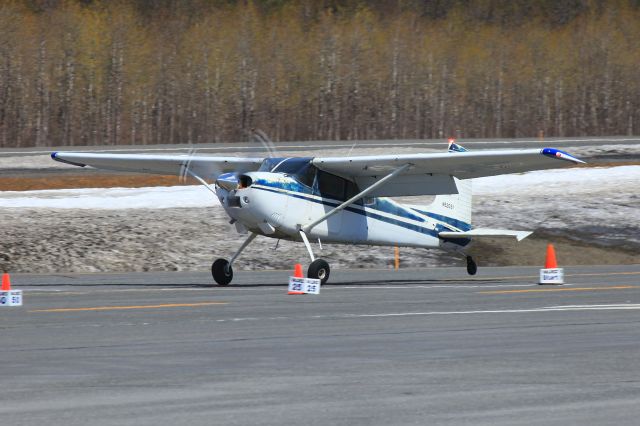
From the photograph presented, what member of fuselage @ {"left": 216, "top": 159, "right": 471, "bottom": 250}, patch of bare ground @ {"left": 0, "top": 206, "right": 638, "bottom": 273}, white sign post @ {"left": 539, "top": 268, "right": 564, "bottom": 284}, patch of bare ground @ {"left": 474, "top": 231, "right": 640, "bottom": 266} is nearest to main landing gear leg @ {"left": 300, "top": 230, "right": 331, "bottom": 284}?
fuselage @ {"left": 216, "top": 159, "right": 471, "bottom": 250}

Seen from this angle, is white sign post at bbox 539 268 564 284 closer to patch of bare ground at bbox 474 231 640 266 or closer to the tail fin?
the tail fin

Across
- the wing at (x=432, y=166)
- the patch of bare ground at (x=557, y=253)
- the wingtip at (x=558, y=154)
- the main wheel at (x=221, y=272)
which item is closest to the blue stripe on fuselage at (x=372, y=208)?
the wing at (x=432, y=166)

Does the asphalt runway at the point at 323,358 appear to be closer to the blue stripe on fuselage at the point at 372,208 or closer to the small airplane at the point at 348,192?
the small airplane at the point at 348,192

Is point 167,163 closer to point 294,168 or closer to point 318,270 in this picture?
point 294,168

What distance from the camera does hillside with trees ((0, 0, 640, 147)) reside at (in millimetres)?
70750

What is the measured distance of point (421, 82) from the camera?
75250 millimetres

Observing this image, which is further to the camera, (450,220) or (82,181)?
(82,181)

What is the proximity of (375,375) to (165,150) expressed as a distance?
136 feet

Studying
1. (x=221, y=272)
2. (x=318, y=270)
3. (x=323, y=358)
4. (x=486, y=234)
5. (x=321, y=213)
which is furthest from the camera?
(x=486, y=234)

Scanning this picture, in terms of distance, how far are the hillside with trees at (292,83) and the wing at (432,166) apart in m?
45.1

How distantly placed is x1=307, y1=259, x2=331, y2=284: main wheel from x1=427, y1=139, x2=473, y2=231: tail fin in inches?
163

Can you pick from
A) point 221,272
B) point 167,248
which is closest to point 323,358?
point 221,272

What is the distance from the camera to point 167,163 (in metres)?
25.6

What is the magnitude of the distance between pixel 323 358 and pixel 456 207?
15.0m
